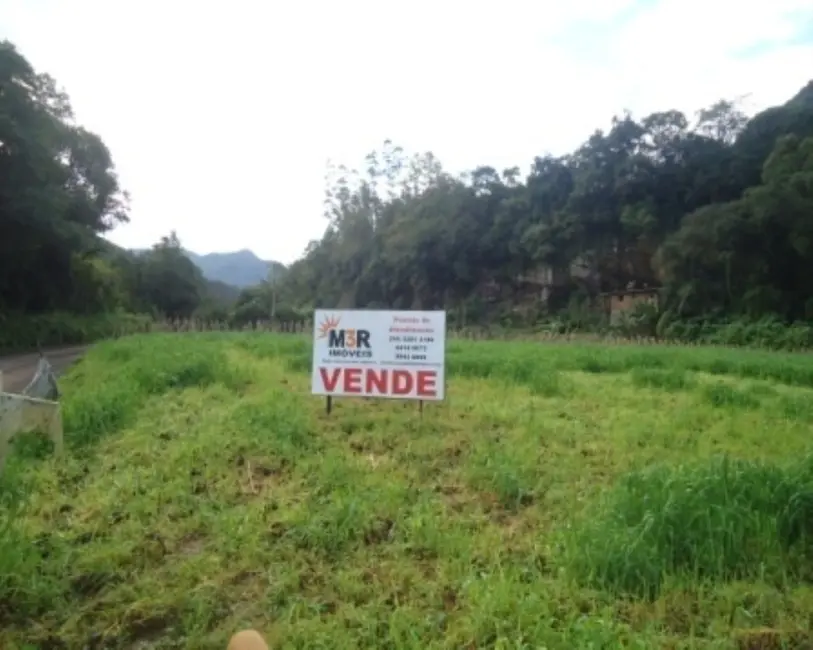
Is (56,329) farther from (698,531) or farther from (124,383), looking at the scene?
(698,531)

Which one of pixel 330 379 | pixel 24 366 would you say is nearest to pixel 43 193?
pixel 24 366

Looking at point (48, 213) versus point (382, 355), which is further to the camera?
point (48, 213)

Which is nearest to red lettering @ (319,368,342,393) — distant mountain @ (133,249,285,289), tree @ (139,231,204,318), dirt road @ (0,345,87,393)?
dirt road @ (0,345,87,393)

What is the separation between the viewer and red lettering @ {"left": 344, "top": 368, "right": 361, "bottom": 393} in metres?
7.21

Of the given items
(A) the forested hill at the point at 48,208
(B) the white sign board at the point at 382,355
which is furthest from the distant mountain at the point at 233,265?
(B) the white sign board at the point at 382,355

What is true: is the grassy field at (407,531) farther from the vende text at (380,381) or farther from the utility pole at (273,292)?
the utility pole at (273,292)

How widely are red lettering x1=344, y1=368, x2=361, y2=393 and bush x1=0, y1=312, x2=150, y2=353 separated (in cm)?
1731

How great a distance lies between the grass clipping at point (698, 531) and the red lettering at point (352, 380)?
10.7 ft

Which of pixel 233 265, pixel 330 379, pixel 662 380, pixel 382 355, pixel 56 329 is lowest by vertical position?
pixel 56 329

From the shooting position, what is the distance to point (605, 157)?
41.2 m

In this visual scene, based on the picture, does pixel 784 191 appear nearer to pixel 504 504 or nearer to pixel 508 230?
pixel 508 230

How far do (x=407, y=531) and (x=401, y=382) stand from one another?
9.58 ft

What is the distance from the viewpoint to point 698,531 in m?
3.84

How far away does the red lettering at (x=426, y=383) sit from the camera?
7.07 meters
